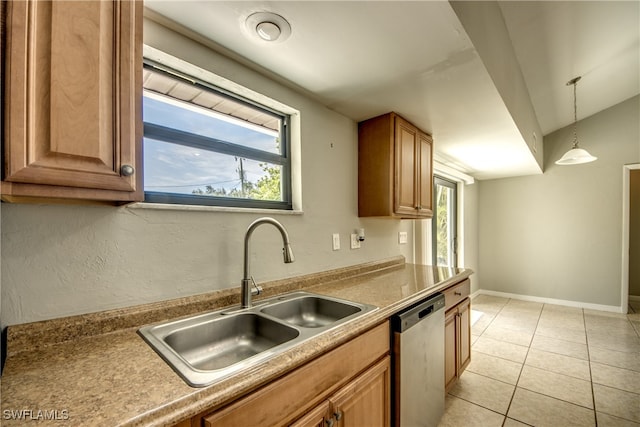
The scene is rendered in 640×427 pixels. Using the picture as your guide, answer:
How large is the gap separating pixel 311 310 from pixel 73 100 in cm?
130

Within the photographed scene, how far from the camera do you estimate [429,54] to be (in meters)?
1.32

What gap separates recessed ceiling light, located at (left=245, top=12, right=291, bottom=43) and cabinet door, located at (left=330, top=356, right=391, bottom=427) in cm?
149

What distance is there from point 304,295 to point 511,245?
4662 millimetres

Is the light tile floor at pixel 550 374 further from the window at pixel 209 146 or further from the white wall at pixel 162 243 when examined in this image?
the window at pixel 209 146

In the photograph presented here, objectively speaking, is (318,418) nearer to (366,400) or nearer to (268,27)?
(366,400)

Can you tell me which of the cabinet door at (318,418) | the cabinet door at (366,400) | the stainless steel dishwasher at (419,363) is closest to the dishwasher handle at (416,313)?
the stainless steel dishwasher at (419,363)

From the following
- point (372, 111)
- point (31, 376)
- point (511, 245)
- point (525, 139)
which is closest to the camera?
point (31, 376)

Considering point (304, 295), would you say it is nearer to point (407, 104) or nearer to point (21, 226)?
point (21, 226)

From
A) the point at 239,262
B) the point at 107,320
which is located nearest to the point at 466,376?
the point at 239,262

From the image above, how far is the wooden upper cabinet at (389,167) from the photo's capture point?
2027 millimetres

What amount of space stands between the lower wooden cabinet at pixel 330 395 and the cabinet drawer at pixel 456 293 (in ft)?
2.54

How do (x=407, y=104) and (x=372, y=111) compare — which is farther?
(x=372, y=111)

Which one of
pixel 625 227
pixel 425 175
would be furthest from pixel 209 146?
pixel 625 227

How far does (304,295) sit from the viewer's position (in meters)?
1.52
